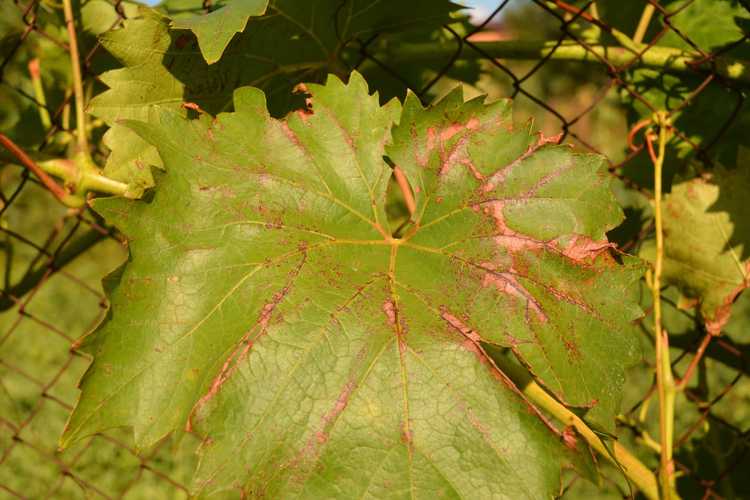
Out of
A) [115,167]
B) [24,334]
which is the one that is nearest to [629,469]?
[115,167]

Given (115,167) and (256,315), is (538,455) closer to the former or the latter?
(256,315)

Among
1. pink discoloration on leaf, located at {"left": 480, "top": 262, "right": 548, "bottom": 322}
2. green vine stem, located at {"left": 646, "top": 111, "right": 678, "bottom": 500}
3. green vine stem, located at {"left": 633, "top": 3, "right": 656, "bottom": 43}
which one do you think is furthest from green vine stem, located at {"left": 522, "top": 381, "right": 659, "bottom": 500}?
green vine stem, located at {"left": 633, "top": 3, "right": 656, "bottom": 43}

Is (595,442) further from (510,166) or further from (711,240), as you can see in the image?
(711,240)

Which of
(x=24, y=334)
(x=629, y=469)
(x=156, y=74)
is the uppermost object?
(x=156, y=74)

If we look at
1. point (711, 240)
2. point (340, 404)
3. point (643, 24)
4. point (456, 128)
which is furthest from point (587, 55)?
point (340, 404)

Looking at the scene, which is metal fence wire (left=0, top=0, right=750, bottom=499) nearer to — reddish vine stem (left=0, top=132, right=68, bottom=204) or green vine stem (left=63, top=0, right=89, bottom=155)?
green vine stem (left=63, top=0, right=89, bottom=155)

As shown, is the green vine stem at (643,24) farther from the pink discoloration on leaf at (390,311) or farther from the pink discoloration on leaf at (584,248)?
the pink discoloration on leaf at (390,311)
